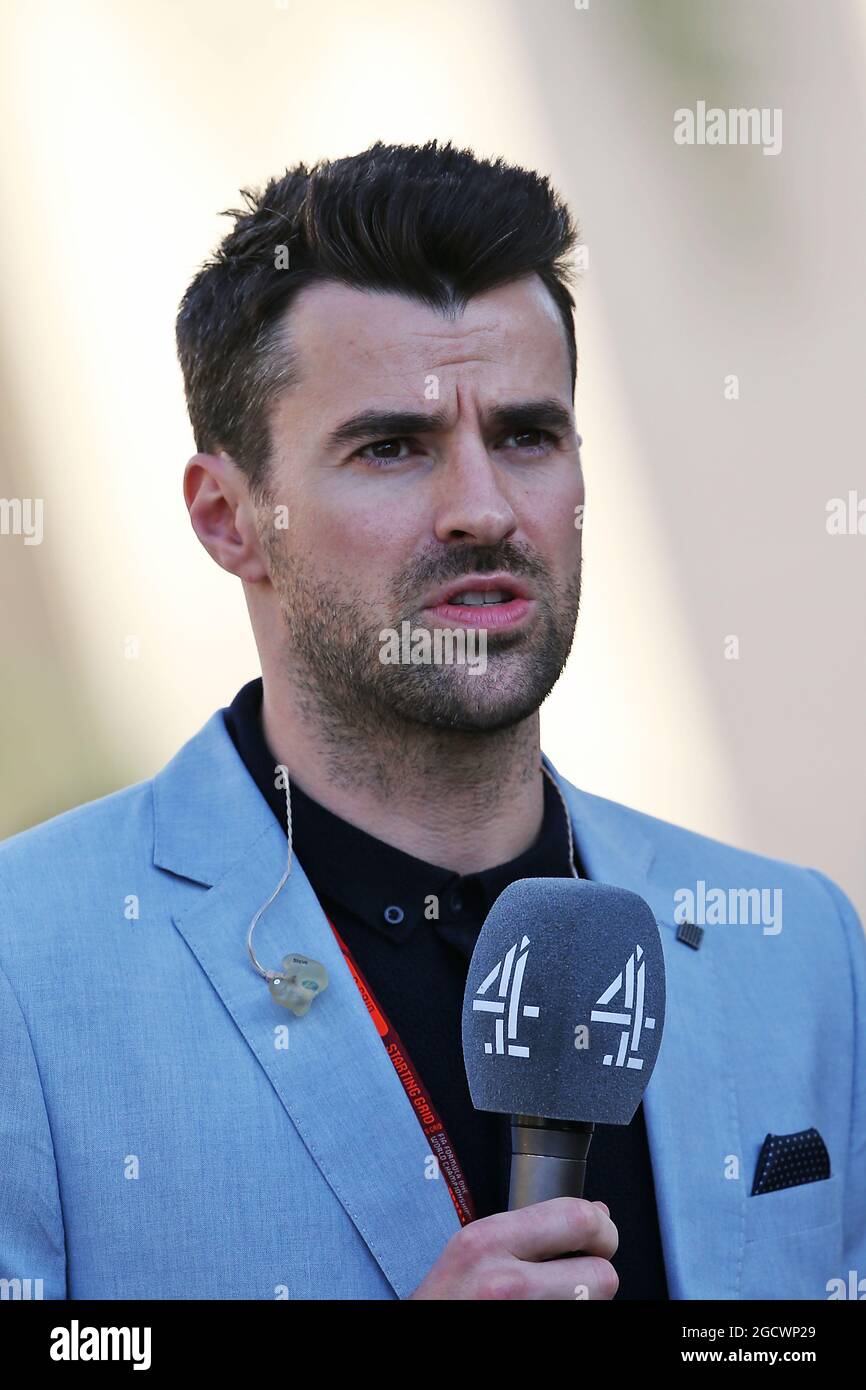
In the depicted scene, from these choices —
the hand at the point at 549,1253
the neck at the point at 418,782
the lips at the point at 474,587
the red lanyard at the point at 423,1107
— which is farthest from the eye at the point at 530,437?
the hand at the point at 549,1253

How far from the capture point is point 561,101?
418 cm

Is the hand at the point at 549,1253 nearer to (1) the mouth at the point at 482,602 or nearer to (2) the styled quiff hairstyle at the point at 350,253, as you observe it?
(1) the mouth at the point at 482,602

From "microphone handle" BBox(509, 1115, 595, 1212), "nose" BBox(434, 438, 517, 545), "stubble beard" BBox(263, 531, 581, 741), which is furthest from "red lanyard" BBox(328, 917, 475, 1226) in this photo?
"nose" BBox(434, 438, 517, 545)

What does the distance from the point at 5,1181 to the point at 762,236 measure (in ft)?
10.4

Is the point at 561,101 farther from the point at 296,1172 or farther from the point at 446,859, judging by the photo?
the point at 296,1172

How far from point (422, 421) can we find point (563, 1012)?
96 centimetres

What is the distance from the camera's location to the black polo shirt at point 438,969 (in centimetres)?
215

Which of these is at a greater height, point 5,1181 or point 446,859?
point 446,859

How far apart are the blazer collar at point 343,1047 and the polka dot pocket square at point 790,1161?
0.08 meters

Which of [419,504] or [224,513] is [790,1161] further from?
[224,513]

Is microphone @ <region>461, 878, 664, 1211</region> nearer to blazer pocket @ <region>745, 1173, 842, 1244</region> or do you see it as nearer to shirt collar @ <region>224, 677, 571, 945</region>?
shirt collar @ <region>224, 677, 571, 945</region>

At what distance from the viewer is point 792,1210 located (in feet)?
7.81

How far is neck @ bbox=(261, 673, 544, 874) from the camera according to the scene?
2.34m
